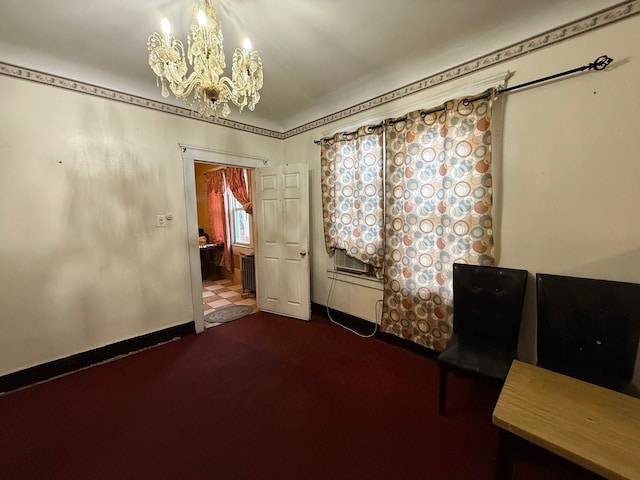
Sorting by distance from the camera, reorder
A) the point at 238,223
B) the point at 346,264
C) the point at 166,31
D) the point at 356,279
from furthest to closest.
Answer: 1. the point at 238,223
2. the point at 346,264
3. the point at 356,279
4. the point at 166,31

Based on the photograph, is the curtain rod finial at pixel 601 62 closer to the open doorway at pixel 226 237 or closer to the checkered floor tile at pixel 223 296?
the open doorway at pixel 226 237

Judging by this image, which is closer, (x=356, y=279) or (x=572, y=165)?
(x=572, y=165)

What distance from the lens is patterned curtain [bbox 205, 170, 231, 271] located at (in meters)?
5.08

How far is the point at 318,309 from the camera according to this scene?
3438mm

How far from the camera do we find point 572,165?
64.0 inches

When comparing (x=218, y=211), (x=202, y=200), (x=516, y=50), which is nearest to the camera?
(x=516, y=50)

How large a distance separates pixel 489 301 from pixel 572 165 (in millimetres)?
1022

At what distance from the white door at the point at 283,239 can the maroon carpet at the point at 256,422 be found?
3.00ft

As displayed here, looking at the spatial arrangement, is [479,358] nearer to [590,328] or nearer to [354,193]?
[590,328]

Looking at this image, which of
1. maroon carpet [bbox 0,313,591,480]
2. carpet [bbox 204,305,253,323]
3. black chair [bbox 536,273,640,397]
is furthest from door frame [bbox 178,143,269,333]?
black chair [bbox 536,273,640,397]

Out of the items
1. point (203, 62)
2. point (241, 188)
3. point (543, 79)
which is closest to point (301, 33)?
point (203, 62)

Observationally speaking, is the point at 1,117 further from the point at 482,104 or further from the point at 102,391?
the point at 482,104

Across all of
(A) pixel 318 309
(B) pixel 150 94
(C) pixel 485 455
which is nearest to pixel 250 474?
(C) pixel 485 455

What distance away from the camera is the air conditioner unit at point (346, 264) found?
2.93 meters
